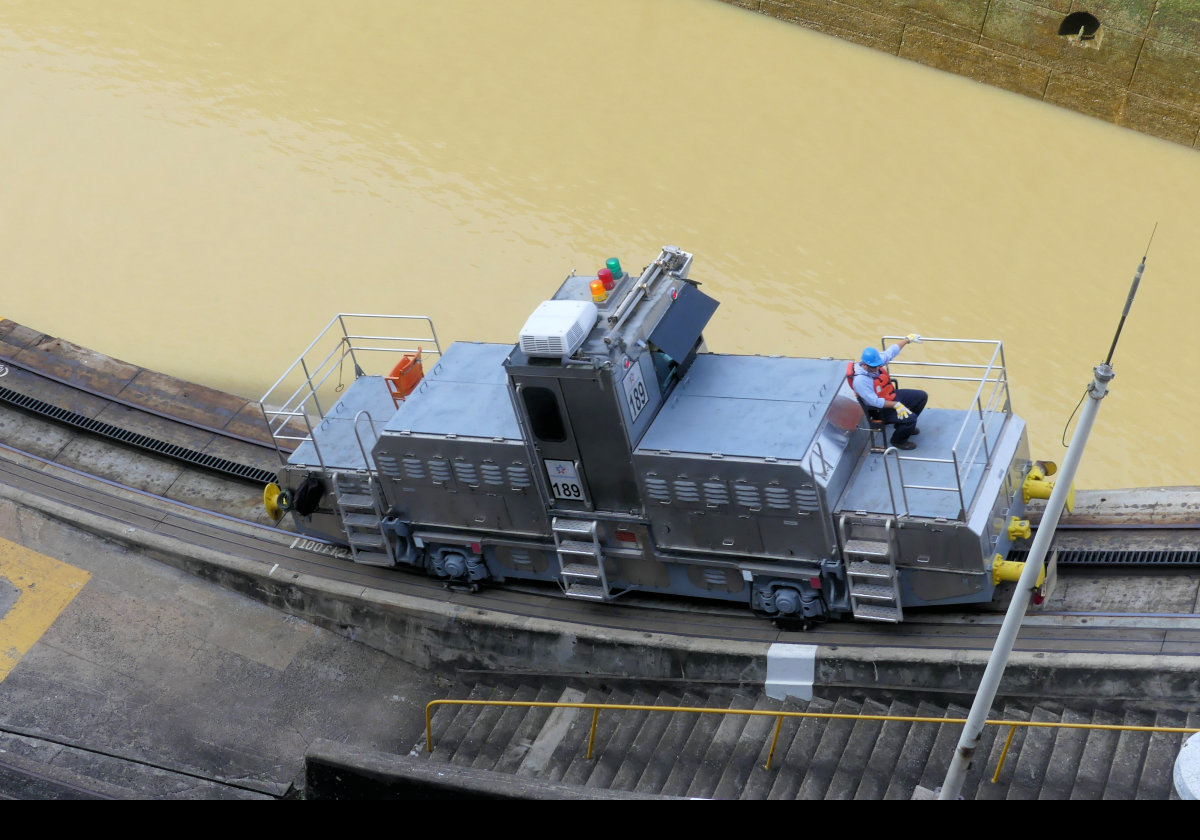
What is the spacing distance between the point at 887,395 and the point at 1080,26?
12610 millimetres

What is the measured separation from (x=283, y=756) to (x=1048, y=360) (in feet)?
33.9

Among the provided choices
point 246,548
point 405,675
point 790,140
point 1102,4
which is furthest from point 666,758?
point 1102,4

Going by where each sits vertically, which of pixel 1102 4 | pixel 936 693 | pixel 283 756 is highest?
pixel 1102 4

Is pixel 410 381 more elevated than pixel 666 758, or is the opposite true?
pixel 410 381

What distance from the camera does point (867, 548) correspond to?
36.5 ft

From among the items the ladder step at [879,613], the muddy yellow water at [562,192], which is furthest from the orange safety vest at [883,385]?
the muddy yellow water at [562,192]

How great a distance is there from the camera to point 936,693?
1133 cm

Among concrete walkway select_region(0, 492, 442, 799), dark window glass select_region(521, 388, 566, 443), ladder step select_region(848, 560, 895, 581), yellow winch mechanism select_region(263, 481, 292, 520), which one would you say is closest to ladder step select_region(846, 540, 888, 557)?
ladder step select_region(848, 560, 895, 581)

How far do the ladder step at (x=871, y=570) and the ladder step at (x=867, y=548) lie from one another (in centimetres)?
16

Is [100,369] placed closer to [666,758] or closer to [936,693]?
[666,758]

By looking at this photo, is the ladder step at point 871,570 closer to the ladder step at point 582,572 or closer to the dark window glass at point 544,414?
the ladder step at point 582,572

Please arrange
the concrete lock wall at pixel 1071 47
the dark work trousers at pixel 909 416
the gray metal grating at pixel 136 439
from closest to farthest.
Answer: the dark work trousers at pixel 909 416
the gray metal grating at pixel 136 439
the concrete lock wall at pixel 1071 47

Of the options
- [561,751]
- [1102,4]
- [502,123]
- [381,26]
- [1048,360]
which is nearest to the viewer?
[561,751]

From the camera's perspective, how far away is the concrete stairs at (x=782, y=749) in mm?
10126
